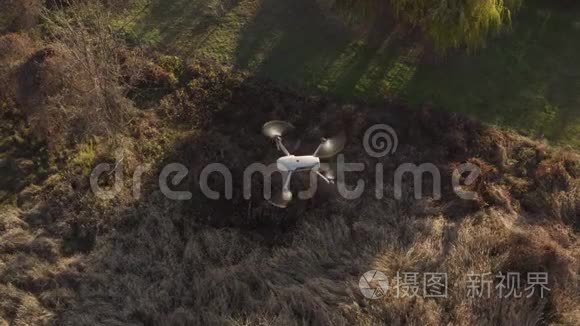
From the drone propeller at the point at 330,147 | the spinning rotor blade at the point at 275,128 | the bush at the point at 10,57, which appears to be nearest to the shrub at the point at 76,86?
the bush at the point at 10,57

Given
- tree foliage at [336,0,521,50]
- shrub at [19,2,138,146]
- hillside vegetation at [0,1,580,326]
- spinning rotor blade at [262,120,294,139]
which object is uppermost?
tree foliage at [336,0,521,50]

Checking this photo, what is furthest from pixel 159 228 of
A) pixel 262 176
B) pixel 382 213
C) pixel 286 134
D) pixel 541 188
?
pixel 541 188

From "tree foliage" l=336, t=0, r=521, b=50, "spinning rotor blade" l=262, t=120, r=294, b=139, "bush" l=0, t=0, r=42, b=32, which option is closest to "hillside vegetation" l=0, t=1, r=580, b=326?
"bush" l=0, t=0, r=42, b=32

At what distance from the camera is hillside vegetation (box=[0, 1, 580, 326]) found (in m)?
14.7

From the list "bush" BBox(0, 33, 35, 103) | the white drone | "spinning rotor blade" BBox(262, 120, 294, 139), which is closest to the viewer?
the white drone

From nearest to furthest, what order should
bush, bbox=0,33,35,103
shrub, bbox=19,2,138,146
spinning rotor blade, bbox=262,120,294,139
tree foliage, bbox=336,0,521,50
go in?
1. spinning rotor blade, bbox=262,120,294,139
2. tree foliage, bbox=336,0,521,50
3. shrub, bbox=19,2,138,146
4. bush, bbox=0,33,35,103

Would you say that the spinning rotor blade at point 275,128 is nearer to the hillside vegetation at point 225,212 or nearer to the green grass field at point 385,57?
the hillside vegetation at point 225,212

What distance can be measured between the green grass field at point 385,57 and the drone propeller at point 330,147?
3009 millimetres

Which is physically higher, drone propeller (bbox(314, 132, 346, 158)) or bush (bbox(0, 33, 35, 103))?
bush (bbox(0, 33, 35, 103))

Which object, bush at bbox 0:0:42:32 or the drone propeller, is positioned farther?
bush at bbox 0:0:42:32

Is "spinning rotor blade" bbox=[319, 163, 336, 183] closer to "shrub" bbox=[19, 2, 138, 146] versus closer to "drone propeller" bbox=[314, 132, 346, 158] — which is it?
"drone propeller" bbox=[314, 132, 346, 158]

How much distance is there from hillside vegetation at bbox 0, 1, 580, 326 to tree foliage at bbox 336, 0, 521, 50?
115 inches

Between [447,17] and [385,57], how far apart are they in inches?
166

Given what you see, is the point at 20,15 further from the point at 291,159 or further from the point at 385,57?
the point at 385,57
